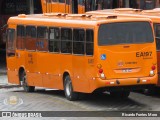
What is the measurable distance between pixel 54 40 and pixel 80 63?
2225mm

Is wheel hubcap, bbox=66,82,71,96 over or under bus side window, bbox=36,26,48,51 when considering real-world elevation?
under

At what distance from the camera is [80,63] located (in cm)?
1970

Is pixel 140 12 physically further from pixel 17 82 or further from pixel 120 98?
pixel 17 82

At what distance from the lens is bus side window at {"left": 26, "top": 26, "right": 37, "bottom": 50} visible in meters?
23.2

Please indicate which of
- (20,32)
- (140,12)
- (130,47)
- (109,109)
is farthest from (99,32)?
(20,32)

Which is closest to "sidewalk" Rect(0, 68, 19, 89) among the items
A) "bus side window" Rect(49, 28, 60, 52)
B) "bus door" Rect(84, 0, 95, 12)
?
"bus door" Rect(84, 0, 95, 12)

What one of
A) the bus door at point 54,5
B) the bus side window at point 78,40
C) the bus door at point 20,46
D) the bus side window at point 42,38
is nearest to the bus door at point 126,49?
the bus side window at point 78,40

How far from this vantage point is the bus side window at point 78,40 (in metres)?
19.6

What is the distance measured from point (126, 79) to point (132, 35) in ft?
4.26

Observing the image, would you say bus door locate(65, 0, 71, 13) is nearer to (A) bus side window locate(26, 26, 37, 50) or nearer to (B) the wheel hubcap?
(A) bus side window locate(26, 26, 37, 50)

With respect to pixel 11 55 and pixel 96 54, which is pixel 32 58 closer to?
pixel 11 55

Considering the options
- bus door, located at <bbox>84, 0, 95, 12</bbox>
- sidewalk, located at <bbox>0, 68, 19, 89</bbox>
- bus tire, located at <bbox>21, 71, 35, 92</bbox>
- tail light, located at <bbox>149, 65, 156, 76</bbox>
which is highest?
tail light, located at <bbox>149, 65, 156, 76</bbox>

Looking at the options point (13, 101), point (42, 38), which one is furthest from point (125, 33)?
point (13, 101)

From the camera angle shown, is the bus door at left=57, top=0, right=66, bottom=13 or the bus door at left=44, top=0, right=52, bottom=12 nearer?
the bus door at left=44, top=0, right=52, bottom=12
